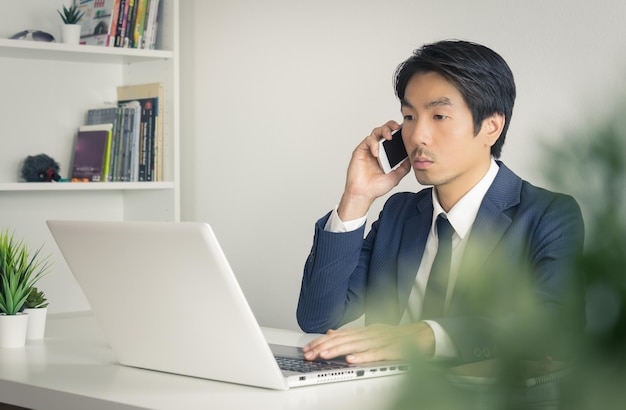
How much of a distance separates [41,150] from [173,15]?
2.30 feet

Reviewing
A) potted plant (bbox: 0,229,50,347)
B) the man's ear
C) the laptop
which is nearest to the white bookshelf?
potted plant (bbox: 0,229,50,347)

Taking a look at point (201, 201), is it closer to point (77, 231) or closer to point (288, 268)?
point (288, 268)

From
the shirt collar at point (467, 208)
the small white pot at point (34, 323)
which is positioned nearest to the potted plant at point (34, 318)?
the small white pot at point (34, 323)

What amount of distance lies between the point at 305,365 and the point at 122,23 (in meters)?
2.11

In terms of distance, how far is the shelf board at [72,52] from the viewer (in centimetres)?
301

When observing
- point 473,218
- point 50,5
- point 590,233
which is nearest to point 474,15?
point 473,218

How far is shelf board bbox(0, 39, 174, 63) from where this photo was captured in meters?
3.01

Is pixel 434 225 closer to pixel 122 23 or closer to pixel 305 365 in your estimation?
pixel 305 365

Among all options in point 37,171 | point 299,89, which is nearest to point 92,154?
point 37,171

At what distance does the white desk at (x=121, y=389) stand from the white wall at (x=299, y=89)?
1.15 m

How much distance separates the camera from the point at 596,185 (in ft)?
0.70

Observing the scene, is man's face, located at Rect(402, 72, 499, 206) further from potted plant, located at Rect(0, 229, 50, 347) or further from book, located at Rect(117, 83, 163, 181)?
book, located at Rect(117, 83, 163, 181)

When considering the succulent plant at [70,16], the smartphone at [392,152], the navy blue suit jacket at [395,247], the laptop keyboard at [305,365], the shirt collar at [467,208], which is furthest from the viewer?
the succulent plant at [70,16]

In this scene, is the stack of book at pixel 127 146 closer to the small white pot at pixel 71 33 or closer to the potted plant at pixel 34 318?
the small white pot at pixel 71 33
